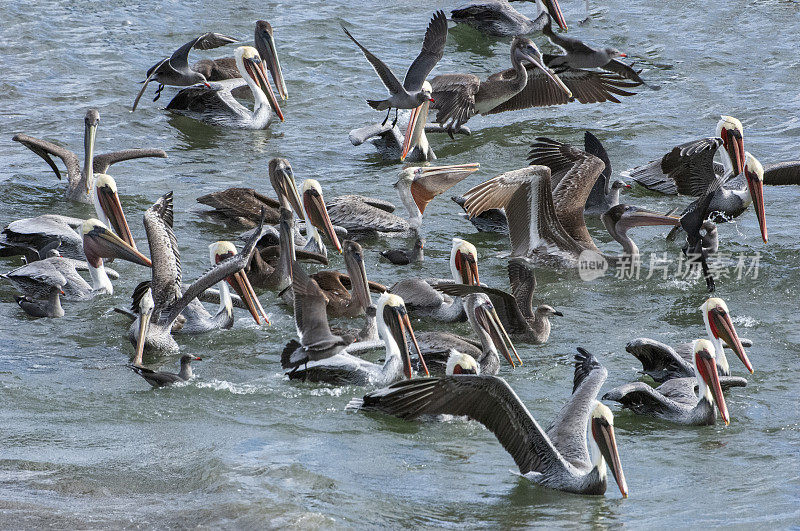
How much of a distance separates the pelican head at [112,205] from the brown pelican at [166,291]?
0.95 meters

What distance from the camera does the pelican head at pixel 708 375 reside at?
5.86 m

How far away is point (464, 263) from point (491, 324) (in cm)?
122

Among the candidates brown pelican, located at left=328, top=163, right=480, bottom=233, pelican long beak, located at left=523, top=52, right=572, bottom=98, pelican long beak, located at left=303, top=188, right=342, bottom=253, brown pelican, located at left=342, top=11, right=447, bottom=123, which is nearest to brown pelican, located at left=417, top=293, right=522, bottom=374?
pelican long beak, located at left=303, top=188, right=342, bottom=253

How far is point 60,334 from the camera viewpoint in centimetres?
689

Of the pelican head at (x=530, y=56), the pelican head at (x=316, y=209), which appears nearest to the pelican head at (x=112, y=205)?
the pelican head at (x=316, y=209)

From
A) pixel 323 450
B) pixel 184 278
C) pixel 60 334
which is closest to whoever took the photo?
pixel 323 450

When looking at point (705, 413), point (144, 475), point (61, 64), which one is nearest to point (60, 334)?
point (144, 475)

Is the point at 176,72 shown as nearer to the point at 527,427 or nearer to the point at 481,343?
the point at 481,343

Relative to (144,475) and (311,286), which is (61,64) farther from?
(144,475)

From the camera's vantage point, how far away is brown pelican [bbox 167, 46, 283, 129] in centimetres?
1144

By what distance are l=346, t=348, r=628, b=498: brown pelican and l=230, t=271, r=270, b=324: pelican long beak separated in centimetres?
210

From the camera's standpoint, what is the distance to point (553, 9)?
1409cm

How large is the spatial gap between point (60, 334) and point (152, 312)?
0.68 metres

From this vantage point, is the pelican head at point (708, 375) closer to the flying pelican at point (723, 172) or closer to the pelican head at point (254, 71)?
the flying pelican at point (723, 172)
